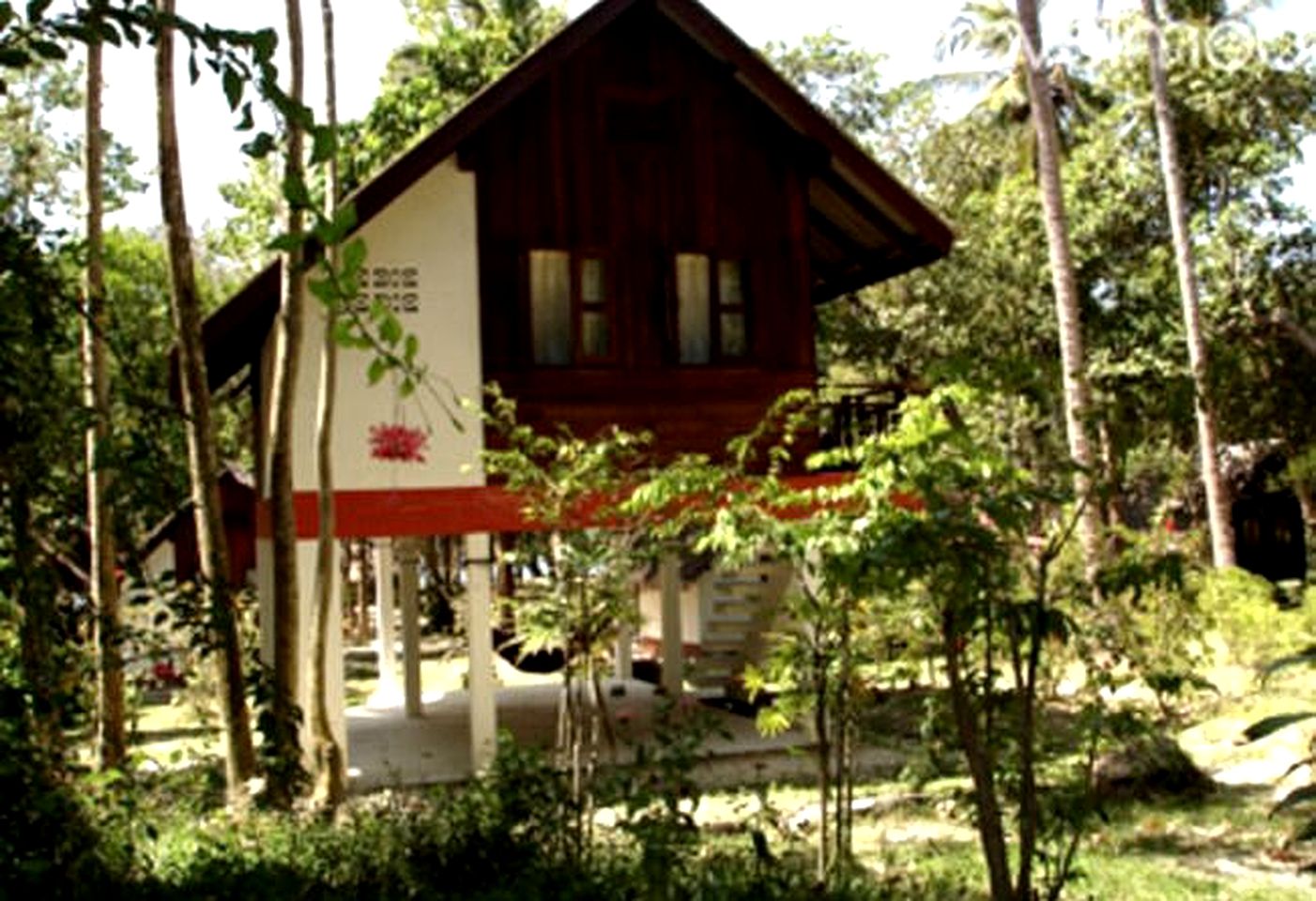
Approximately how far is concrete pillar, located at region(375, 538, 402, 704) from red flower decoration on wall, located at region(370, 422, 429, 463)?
4.89 m

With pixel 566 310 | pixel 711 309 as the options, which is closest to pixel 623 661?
pixel 711 309

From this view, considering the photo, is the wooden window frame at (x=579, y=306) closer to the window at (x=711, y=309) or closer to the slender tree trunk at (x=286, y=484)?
the window at (x=711, y=309)

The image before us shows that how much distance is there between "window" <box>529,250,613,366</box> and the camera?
1295 cm

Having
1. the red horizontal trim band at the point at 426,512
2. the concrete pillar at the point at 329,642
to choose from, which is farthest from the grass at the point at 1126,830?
the red horizontal trim band at the point at 426,512

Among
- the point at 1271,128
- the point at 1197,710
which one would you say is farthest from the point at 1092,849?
the point at 1271,128

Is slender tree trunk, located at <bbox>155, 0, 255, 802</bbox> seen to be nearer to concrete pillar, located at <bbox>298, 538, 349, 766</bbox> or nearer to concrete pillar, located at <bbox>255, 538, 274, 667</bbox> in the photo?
concrete pillar, located at <bbox>298, 538, 349, 766</bbox>

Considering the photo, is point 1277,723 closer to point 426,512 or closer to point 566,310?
point 426,512

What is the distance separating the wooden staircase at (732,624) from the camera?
631 inches

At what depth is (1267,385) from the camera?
24781 millimetres

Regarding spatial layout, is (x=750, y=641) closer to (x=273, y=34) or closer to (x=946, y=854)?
(x=946, y=854)

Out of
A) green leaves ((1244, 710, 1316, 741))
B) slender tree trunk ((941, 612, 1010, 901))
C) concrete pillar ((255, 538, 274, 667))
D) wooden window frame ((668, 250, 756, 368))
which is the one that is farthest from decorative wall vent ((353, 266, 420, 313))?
green leaves ((1244, 710, 1316, 741))

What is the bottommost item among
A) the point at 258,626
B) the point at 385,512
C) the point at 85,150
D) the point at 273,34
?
the point at 258,626

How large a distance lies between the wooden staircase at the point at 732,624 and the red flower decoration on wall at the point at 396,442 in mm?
4968

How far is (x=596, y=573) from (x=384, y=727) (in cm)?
873
